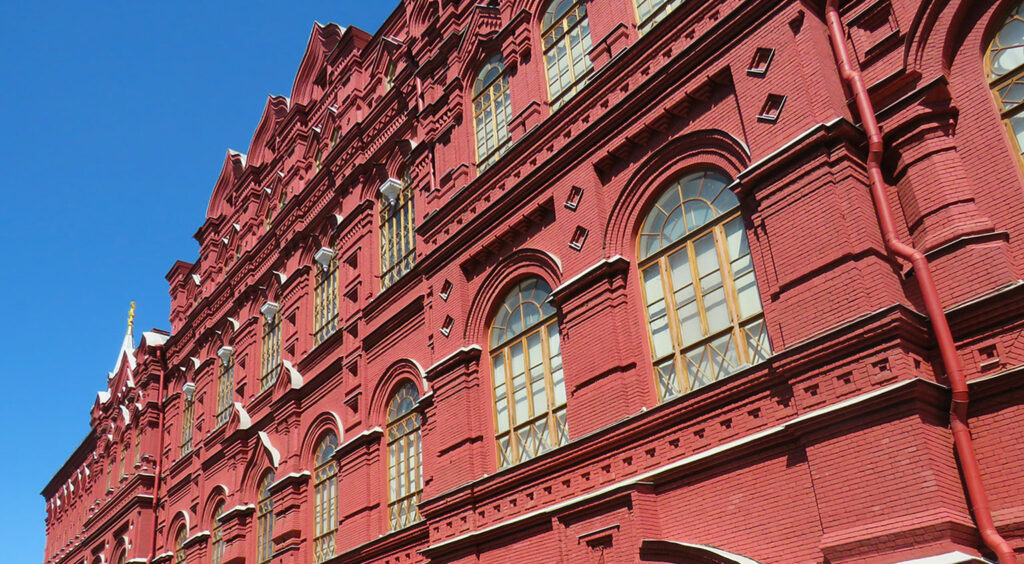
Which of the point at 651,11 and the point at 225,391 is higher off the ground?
the point at 651,11

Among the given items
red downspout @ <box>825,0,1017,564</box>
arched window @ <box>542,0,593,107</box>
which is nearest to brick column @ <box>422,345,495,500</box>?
arched window @ <box>542,0,593,107</box>

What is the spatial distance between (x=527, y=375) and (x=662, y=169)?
3760 millimetres

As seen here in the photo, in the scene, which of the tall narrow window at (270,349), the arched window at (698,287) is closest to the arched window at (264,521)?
the tall narrow window at (270,349)

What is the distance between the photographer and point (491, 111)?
1672 cm

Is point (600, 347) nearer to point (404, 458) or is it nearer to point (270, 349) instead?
point (404, 458)

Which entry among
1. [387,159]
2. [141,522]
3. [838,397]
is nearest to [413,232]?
[387,159]

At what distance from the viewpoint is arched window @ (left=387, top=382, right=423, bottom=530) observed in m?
16.4

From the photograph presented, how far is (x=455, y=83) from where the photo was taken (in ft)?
58.1

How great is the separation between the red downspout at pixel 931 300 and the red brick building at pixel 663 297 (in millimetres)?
34

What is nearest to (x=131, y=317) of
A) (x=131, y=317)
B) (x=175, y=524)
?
(x=131, y=317)

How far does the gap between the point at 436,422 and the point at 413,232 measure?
15.0 ft

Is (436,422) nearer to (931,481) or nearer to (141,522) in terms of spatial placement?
(931,481)

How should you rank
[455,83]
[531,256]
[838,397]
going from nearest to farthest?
[838,397] < [531,256] < [455,83]

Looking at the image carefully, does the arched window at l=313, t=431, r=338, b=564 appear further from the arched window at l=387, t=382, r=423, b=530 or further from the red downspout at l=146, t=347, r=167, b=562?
the red downspout at l=146, t=347, r=167, b=562
